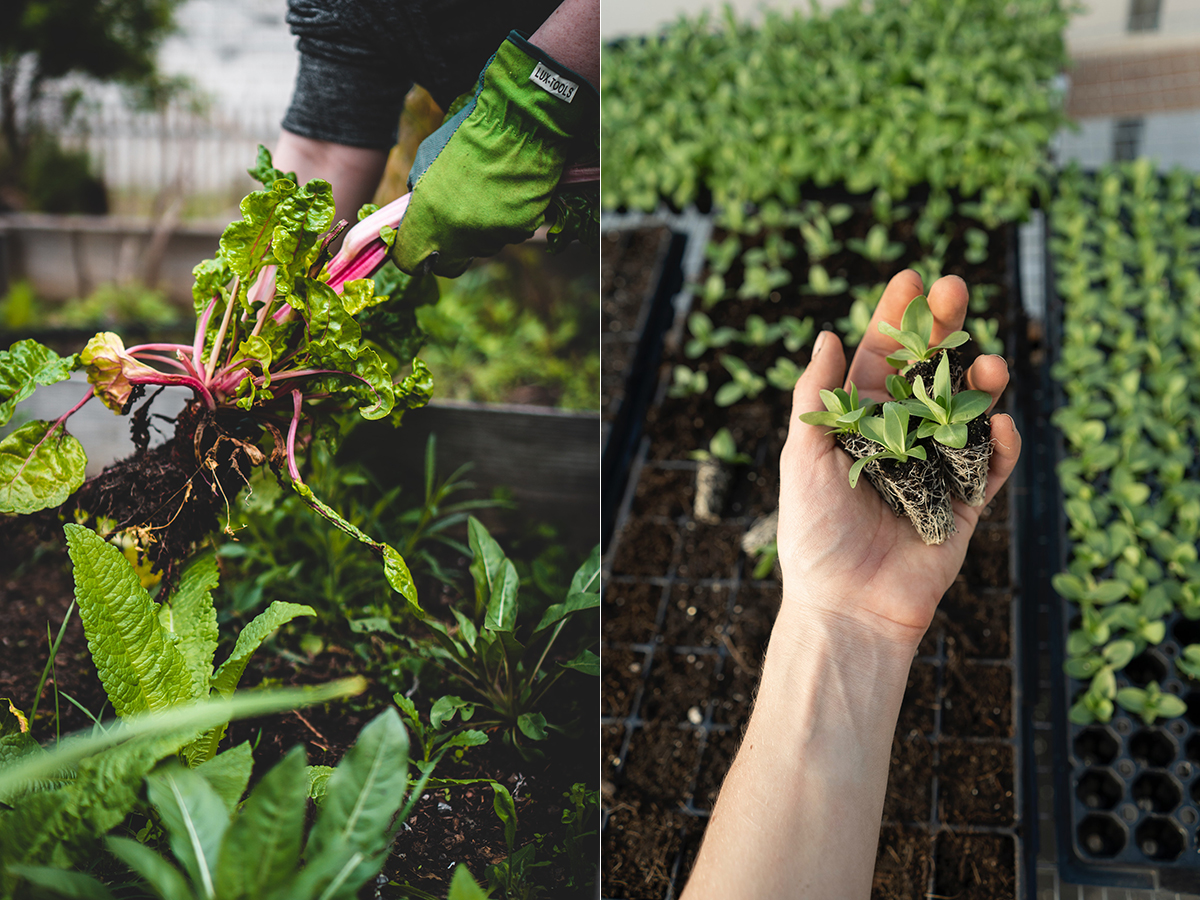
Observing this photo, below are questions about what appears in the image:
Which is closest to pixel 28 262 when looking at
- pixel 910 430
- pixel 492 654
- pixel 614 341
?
pixel 614 341

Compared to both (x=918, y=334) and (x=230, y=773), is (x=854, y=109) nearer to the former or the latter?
(x=918, y=334)

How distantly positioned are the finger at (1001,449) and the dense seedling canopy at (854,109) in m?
0.98

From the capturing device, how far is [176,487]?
79 centimetres

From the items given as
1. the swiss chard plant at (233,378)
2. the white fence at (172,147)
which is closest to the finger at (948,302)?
the swiss chard plant at (233,378)

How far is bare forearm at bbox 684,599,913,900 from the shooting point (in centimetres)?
70

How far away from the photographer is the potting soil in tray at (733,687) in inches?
36.4

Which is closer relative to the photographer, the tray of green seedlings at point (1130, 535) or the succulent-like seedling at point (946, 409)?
the succulent-like seedling at point (946, 409)

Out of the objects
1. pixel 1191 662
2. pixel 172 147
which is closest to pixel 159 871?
pixel 1191 662

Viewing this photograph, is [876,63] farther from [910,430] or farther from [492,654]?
[492,654]

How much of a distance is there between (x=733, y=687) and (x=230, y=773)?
0.69 metres

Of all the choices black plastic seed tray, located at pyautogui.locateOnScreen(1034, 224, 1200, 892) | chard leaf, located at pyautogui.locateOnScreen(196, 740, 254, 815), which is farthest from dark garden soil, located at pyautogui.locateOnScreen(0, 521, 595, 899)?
black plastic seed tray, located at pyautogui.locateOnScreen(1034, 224, 1200, 892)

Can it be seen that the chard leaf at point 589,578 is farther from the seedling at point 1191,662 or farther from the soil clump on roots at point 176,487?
the seedling at point 1191,662

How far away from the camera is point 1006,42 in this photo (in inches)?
68.8

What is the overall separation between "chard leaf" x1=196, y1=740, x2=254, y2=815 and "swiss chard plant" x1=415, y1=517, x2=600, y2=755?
0.67ft
